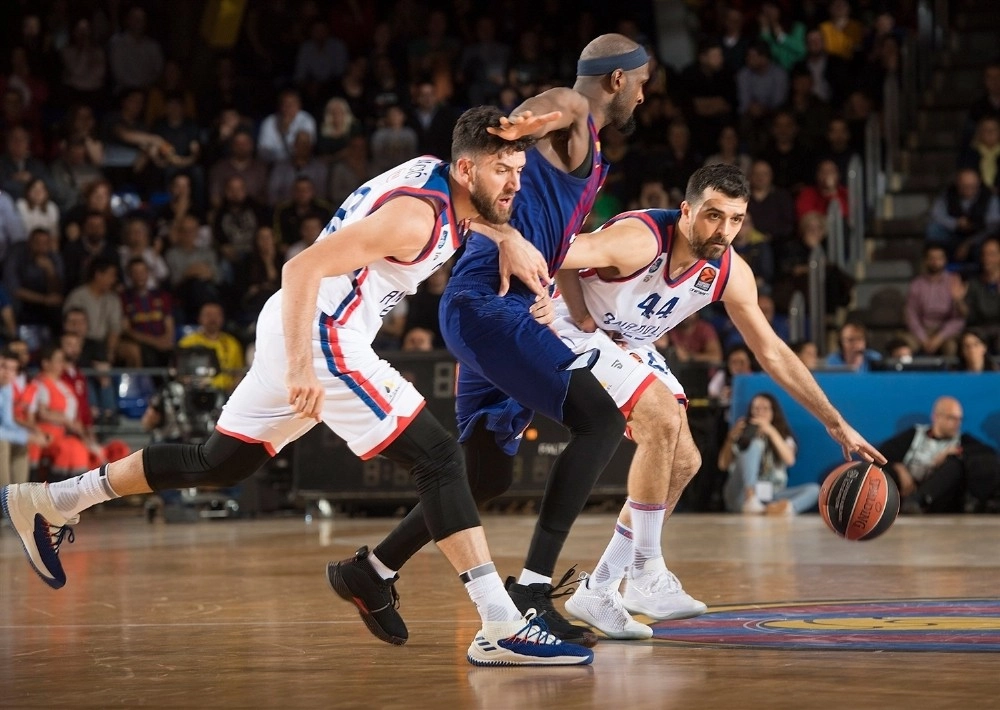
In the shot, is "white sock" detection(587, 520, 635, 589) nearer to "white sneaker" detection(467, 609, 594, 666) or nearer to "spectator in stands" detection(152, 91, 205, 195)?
"white sneaker" detection(467, 609, 594, 666)

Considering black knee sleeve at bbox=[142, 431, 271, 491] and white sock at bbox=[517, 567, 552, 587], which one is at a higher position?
black knee sleeve at bbox=[142, 431, 271, 491]

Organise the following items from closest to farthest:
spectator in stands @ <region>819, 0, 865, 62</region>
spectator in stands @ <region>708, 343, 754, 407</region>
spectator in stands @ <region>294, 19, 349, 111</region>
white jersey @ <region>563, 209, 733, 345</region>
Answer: white jersey @ <region>563, 209, 733, 345</region> < spectator in stands @ <region>708, 343, 754, 407</region> < spectator in stands @ <region>819, 0, 865, 62</region> < spectator in stands @ <region>294, 19, 349, 111</region>

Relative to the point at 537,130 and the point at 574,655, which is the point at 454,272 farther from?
the point at 574,655

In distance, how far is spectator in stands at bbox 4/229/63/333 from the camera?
14.4 meters

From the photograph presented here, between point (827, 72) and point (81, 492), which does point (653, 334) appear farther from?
point (827, 72)

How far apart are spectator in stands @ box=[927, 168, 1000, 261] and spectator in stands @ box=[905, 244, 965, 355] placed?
606 millimetres

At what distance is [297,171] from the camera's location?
15.9 m

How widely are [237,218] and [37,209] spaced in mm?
1887

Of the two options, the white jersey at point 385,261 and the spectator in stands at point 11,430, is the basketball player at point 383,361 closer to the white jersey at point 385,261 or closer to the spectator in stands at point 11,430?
the white jersey at point 385,261

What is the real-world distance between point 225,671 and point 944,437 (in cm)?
779

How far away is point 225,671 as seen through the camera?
4406 millimetres

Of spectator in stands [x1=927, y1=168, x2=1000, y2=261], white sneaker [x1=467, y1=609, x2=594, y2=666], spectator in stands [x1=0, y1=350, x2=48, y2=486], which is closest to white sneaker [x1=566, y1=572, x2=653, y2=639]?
white sneaker [x1=467, y1=609, x2=594, y2=666]

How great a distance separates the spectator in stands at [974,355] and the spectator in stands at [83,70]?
404 inches

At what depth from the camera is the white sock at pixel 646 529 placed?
5418mm
